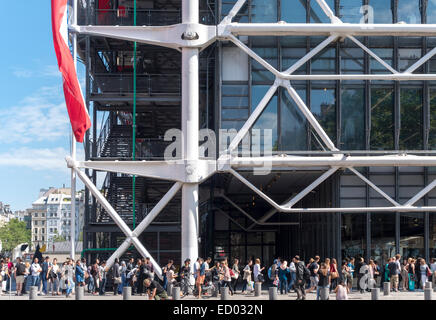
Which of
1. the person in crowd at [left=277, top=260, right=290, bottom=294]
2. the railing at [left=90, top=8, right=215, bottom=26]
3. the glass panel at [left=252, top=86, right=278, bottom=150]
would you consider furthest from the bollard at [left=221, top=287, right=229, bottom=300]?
the railing at [left=90, top=8, right=215, bottom=26]

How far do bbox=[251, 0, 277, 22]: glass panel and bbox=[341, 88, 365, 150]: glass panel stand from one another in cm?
446

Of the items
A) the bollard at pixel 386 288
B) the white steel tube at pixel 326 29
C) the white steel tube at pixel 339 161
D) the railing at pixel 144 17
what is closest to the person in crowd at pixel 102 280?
the white steel tube at pixel 339 161

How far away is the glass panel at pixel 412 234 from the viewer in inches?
1202

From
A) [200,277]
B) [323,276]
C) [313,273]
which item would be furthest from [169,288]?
[323,276]

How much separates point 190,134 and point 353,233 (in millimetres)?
8224

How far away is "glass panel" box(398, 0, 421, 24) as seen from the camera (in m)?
30.6

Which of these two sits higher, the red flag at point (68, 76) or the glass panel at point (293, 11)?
the glass panel at point (293, 11)

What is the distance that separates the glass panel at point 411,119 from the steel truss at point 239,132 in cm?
83

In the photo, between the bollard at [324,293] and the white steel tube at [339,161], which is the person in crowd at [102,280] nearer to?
the white steel tube at [339,161]

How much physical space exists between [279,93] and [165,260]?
35.5 ft

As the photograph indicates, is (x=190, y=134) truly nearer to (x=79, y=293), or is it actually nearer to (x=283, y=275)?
(x=283, y=275)

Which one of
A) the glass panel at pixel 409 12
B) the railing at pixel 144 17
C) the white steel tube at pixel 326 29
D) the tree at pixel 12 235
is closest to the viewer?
the white steel tube at pixel 326 29

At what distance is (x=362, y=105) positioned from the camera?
30.7 meters

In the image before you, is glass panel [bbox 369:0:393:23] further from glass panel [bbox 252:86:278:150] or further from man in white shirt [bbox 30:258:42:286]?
man in white shirt [bbox 30:258:42:286]
